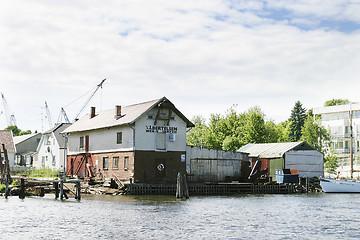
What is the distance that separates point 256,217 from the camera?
32.6 metres

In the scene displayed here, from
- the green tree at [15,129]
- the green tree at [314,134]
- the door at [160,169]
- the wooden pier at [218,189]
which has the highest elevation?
the green tree at [15,129]

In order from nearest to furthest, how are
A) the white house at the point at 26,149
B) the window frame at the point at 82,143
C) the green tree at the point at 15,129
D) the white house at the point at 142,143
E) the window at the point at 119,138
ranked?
the white house at the point at 142,143 → the window at the point at 119,138 → the window frame at the point at 82,143 → the white house at the point at 26,149 → the green tree at the point at 15,129

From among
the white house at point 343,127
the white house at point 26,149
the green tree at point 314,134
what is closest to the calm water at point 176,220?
the green tree at point 314,134

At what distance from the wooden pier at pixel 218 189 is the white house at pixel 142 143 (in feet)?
7.04

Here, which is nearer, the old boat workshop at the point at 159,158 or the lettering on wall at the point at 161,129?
the old boat workshop at the point at 159,158

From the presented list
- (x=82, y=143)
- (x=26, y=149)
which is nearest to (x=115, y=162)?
(x=82, y=143)

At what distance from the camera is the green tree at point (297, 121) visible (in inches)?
4542

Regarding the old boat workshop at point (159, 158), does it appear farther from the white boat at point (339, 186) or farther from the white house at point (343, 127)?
the white house at point (343, 127)

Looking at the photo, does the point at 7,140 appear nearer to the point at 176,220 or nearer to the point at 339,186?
the point at 339,186

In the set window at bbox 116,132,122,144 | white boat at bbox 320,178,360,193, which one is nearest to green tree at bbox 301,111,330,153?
white boat at bbox 320,178,360,193

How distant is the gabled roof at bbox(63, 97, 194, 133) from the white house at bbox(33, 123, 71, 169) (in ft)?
50.5

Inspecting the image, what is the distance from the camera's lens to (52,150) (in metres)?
84.1

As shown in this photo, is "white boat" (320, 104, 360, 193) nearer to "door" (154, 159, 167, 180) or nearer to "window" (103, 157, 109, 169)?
"door" (154, 159, 167, 180)

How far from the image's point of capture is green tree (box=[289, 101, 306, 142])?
115375mm
